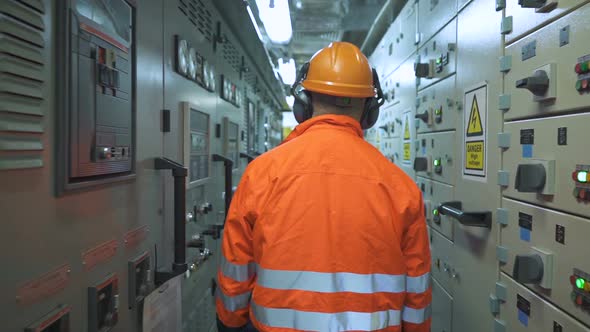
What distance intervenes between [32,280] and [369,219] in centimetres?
106

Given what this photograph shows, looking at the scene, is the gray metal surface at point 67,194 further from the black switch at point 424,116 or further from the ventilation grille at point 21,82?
the black switch at point 424,116

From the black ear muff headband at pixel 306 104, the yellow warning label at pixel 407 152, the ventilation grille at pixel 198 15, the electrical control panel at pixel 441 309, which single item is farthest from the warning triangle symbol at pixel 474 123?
the ventilation grille at pixel 198 15

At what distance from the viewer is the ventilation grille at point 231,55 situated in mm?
3820

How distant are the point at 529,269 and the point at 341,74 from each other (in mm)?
1187

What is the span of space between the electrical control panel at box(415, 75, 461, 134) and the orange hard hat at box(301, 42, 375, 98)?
130cm

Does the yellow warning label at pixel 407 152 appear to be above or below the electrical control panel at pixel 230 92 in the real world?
below

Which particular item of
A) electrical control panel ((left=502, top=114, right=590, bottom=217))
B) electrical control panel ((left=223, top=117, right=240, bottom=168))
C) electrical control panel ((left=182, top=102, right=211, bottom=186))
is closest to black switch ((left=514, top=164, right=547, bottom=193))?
electrical control panel ((left=502, top=114, right=590, bottom=217))

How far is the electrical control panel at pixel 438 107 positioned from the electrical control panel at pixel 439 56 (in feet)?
0.23

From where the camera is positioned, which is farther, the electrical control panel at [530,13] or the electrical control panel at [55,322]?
Result: the electrical control panel at [530,13]

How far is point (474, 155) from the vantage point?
98.0 inches

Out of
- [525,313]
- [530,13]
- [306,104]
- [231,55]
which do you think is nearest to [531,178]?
[525,313]

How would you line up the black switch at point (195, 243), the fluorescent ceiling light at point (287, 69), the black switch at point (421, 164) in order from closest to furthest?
1. the black switch at point (195, 243)
2. the black switch at point (421, 164)
3. the fluorescent ceiling light at point (287, 69)

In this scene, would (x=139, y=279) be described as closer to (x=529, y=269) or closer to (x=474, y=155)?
(x=529, y=269)

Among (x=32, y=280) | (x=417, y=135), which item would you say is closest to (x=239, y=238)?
(x=32, y=280)
